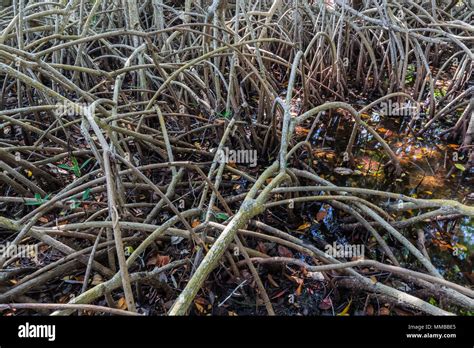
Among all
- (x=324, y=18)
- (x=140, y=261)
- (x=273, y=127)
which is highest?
(x=324, y=18)

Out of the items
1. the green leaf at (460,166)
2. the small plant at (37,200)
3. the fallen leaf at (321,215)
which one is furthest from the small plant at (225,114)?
the green leaf at (460,166)

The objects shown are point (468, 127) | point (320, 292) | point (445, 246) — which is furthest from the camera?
point (468, 127)

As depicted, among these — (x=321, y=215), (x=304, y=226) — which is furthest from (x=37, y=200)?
(x=321, y=215)

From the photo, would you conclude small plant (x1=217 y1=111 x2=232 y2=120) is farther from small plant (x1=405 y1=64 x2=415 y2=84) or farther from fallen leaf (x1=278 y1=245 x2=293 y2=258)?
small plant (x1=405 y1=64 x2=415 y2=84)

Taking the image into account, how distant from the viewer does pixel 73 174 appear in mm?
2379

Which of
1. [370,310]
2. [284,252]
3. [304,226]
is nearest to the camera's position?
[370,310]

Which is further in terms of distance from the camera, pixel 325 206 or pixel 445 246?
A: pixel 325 206

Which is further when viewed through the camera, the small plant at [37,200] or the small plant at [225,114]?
the small plant at [225,114]

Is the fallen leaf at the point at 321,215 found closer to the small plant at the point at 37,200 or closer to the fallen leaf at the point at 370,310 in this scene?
the fallen leaf at the point at 370,310

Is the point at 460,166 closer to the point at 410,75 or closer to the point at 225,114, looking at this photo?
the point at 225,114
